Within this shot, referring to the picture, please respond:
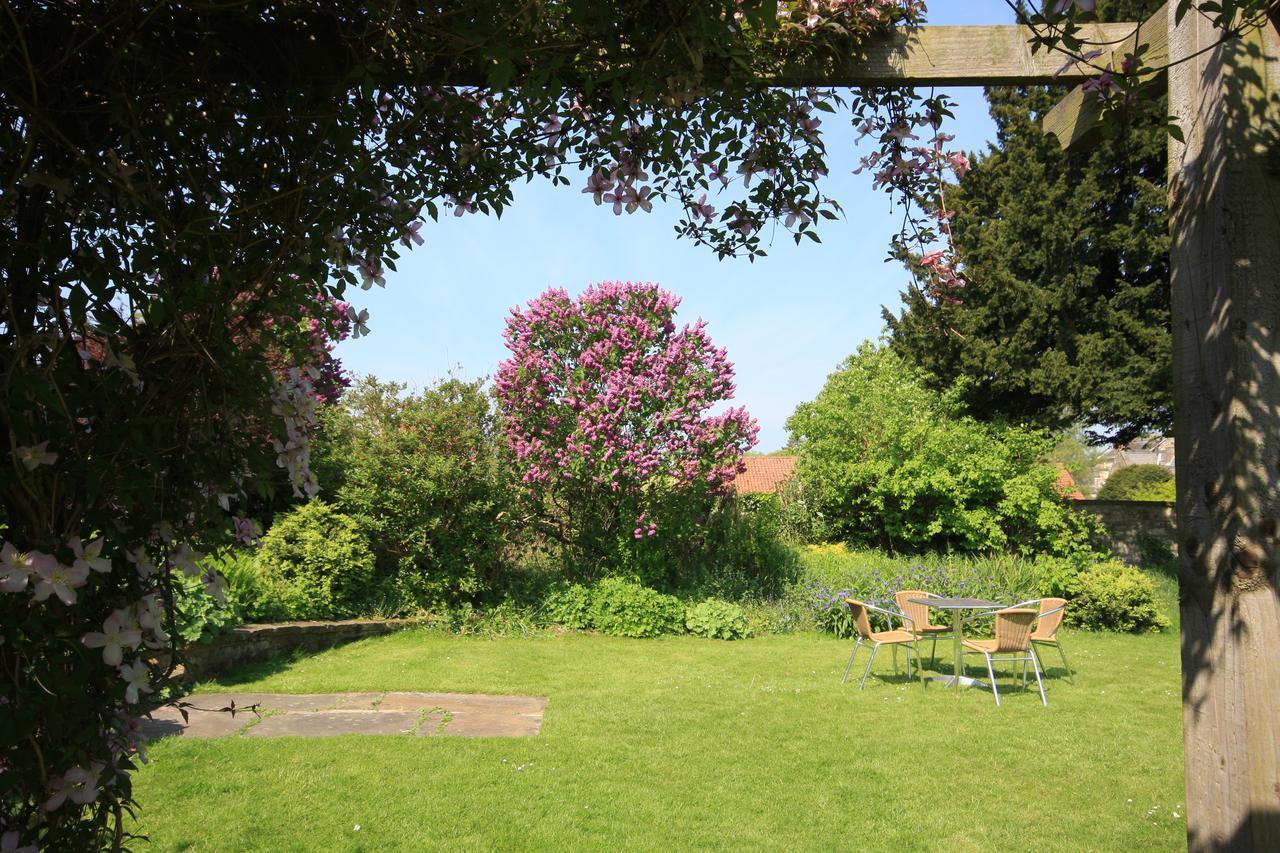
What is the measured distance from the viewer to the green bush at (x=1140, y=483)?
820 inches

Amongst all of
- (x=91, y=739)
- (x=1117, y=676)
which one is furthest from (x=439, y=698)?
(x=1117, y=676)

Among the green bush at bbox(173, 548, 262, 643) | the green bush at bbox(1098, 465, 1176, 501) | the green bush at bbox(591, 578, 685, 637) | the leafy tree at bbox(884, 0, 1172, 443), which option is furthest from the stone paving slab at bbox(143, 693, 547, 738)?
the green bush at bbox(1098, 465, 1176, 501)

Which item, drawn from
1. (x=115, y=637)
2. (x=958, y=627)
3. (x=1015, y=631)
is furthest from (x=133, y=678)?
(x=958, y=627)

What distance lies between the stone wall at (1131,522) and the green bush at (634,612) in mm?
6887

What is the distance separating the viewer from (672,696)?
20.6 feet

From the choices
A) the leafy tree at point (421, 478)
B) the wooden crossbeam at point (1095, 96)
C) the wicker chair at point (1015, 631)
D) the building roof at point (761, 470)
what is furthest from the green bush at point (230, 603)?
Result: the building roof at point (761, 470)

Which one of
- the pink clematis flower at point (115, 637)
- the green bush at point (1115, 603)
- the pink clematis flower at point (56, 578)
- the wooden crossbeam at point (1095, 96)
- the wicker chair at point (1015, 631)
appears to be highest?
the wooden crossbeam at point (1095, 96)

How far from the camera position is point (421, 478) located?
29.1 ft

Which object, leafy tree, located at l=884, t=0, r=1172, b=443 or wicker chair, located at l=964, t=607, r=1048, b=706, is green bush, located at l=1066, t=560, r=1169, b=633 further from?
wicker chair, located at l=964, t=607, r=1048, b=706

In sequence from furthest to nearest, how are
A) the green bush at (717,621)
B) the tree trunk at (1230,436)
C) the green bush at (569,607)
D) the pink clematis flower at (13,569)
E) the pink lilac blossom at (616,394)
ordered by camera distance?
1. the pink lilac blossom at (616,394)
2. the green bush at (569,607)
3. the green bush at (717,621)
4. the tree trunk at (1230,436)
5. the pink clematis flower at (13,569)

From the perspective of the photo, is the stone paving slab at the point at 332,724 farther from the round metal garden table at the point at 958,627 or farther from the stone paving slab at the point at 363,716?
the round metal garden table at the point at 958,627

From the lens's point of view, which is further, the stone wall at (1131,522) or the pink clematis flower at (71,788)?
the stone wall at (1131,522)

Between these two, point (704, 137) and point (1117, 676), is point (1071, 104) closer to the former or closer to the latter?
point (704, 137)

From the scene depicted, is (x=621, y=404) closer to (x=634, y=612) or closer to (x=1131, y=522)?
(x=634, y=612)
